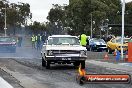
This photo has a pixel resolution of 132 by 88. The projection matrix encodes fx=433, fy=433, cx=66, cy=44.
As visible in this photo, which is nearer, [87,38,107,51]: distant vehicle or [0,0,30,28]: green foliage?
[87,38,107,51]: distant vehicle

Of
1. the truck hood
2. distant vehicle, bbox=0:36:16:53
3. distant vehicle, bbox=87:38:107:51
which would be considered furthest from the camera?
distant vehicle, bbox=87:38:107:51

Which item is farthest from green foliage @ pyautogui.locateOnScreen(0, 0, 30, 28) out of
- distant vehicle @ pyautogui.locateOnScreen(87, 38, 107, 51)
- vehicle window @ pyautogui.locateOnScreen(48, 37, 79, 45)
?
vehicle window @ pyautogui.locateOnScreen(48, 37, 79, 45)

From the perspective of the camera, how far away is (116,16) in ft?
308

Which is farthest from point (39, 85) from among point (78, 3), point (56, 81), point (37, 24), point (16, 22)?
point (37, 24)

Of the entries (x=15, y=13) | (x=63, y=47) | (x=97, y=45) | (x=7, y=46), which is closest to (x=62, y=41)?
(x=63, y=47)

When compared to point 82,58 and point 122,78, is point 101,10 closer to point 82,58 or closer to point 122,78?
point 82,58

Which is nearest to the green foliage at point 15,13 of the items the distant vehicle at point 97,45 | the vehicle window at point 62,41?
the distant vehicle at point 97,45

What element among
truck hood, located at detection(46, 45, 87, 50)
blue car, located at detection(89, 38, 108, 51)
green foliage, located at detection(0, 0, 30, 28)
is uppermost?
green foliage, located at detection(0, 0, 30, 28)

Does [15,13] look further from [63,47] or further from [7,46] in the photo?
[63,47]

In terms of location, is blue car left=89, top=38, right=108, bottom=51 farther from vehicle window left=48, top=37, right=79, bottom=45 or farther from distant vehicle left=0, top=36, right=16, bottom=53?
vehicle window left=48, top=37, right=79, bottom=45

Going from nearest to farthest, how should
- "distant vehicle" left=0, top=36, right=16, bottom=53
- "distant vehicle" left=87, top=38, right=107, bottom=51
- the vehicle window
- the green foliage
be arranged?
the vehicle window
"distant vehicle" left=0, top=36, right=16, bottom=53
"distant vehicle" left=87, top=38, right=107, bottom=51
the green foliage

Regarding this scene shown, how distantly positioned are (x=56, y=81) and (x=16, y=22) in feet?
284

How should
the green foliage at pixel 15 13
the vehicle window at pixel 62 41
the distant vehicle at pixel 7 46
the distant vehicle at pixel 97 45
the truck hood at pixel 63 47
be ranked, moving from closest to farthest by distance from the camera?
the truck hood at pixel 63 47
the vehicle window at pixel 62 41
the distant vehicle at pixel 7 46
the distant vehicle at pixel 97 45
the green foliage at pixel 15 13

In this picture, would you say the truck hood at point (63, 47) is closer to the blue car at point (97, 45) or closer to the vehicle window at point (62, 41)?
the vehicle window at point (62, 41)
